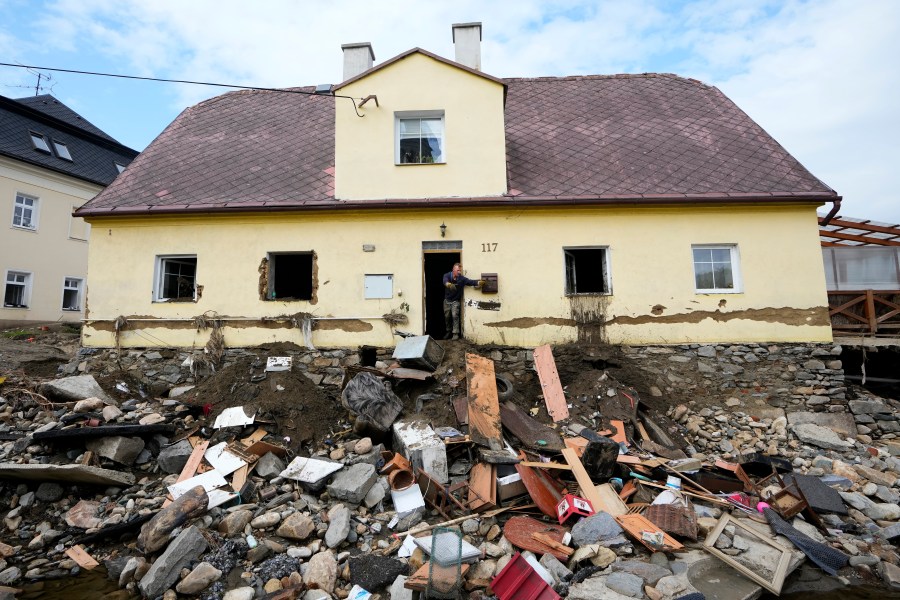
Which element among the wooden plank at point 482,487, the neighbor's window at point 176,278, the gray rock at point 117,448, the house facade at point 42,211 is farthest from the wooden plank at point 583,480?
the house facade at point 42,211

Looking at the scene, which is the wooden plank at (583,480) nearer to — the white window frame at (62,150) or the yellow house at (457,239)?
the yellow house at (457,239)

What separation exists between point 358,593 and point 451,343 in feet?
14.8

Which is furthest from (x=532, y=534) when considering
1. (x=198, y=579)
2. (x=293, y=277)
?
(x=293, y=277)

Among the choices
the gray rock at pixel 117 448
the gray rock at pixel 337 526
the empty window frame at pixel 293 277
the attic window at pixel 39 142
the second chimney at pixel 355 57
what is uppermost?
the attic window at pixel 39 142

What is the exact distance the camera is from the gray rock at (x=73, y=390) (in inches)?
276

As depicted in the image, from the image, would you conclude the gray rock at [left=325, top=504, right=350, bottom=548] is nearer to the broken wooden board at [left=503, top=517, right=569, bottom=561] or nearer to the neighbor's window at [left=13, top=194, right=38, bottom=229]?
the broken wooden board at [left=503, top=517, right=569, bottom=561]

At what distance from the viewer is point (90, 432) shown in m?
5.72

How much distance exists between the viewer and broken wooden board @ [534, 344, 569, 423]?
287 inches

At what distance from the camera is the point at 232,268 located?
28.9ft

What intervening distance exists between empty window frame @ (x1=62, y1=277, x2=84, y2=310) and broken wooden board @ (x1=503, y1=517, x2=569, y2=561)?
21.1 meters

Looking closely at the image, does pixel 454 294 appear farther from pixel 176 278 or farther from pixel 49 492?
pixel 49 492

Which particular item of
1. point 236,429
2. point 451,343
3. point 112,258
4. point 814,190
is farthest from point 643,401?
point 112,258

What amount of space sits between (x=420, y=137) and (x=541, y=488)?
→ 7040 millimetres

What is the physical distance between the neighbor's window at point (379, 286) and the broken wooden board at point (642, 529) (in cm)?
547
